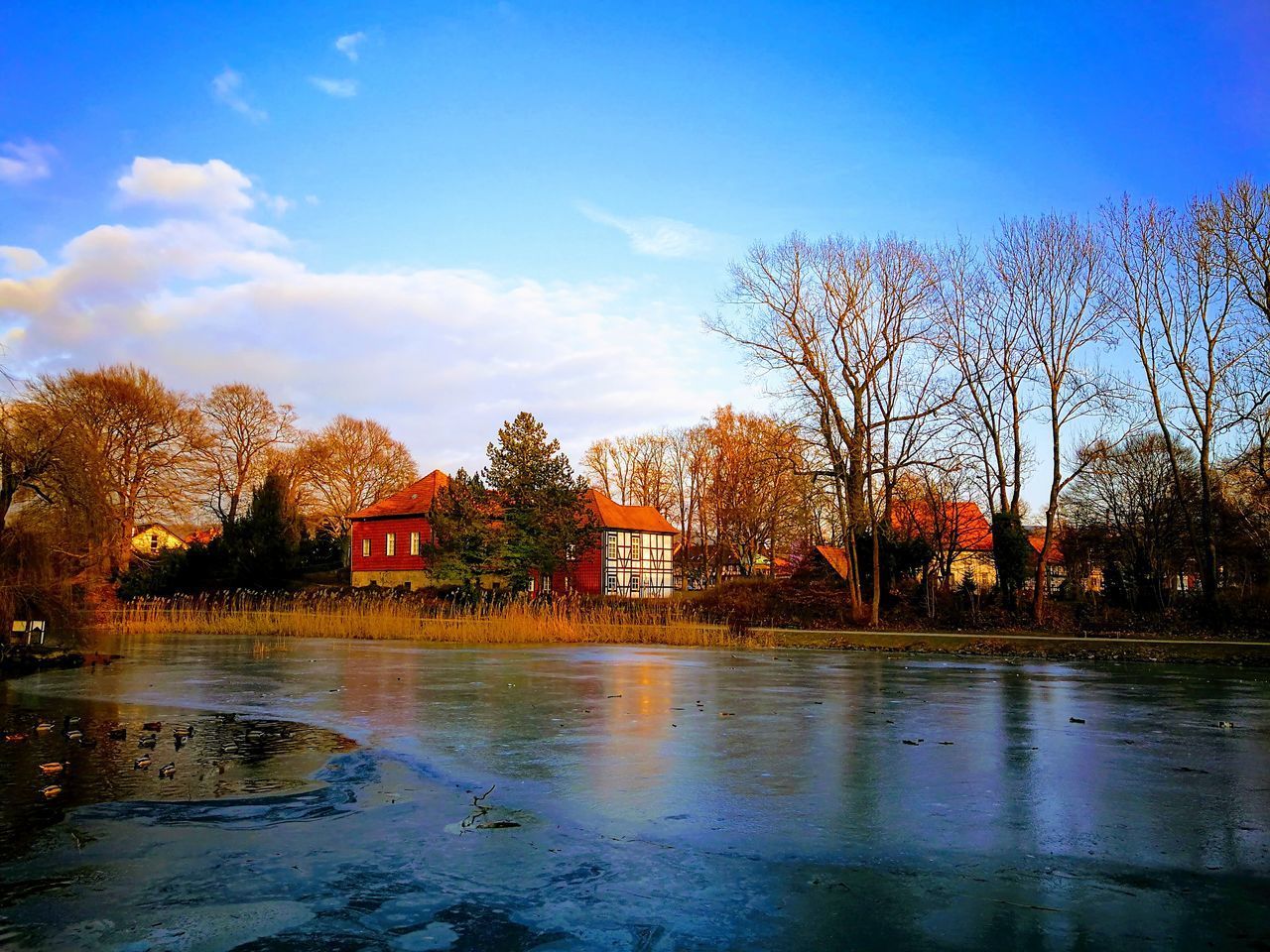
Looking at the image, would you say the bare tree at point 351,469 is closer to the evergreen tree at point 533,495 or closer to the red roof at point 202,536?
the red roof at point 202,536

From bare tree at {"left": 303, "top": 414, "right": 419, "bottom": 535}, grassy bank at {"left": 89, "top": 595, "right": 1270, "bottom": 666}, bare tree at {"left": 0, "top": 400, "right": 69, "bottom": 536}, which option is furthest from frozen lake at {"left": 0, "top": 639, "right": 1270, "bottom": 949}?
bare tree at {"left": 303, "top": 414, "right": 419, "bottom": 535}

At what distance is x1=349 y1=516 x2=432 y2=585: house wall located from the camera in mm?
55062

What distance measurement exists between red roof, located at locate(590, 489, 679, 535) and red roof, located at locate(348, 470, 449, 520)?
30.8 feet

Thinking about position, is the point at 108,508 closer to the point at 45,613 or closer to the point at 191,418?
the point at 45,613

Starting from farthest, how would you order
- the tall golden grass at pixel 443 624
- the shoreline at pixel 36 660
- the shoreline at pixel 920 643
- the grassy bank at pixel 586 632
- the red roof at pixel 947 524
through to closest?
1. the red roof at pixel 947 524
2. the tall golden grass at pixel 443 624
3. the grassy bank at pixel 586 632
4. the shoreline at pixel 920 643
5. the shoreline at pixel 36 660

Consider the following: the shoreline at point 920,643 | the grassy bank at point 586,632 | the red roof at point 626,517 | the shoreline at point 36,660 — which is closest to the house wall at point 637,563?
the red roof at point 626,517

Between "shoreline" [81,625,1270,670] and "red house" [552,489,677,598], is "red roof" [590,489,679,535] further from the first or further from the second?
"shoreline" [81,625,1270,670]

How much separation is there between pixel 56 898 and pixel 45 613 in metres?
14.2

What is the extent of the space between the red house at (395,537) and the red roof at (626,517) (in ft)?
30.8

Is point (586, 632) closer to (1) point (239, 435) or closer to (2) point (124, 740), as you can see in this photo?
(2) point (124, 740)

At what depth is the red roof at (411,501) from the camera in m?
56.0

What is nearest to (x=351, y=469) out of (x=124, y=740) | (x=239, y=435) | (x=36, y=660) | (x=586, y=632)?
(x=239, y=435)

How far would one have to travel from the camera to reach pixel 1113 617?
99.1 feet

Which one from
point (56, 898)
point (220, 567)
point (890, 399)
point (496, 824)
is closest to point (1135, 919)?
point (496, 824)
